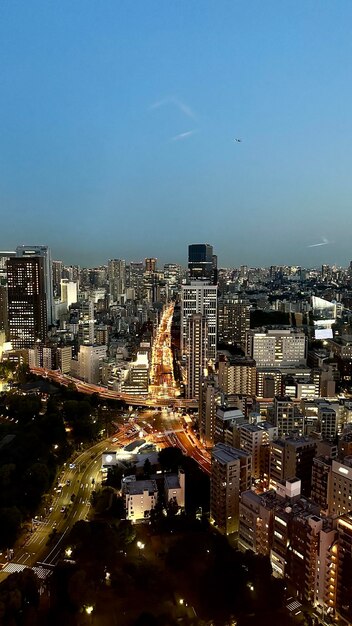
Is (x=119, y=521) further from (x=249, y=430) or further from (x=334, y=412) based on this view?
(x=334, y=412)

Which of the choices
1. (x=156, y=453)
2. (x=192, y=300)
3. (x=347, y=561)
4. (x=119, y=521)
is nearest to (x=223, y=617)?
(x=347, y=561)

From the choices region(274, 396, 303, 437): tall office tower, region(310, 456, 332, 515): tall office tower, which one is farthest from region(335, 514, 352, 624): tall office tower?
region(274, 396, 303, 437): tall office tower

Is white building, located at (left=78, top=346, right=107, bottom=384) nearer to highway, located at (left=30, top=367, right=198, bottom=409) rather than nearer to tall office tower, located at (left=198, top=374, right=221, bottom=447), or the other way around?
highway, located at (left=30, top=367, right=198, bottom=409)

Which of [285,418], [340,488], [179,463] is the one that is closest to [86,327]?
[285,418]

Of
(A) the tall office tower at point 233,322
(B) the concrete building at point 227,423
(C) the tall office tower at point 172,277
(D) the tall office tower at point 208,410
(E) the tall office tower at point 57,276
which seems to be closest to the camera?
(B) the concrete building at point 227,423

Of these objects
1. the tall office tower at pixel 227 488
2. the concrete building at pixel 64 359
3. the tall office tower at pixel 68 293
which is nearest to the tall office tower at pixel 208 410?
the tall office tower at pixel 227 488

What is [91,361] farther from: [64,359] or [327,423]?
[327,423]

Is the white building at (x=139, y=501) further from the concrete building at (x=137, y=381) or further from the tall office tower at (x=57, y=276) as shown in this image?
the tall office tower at (x=57, y=276)
